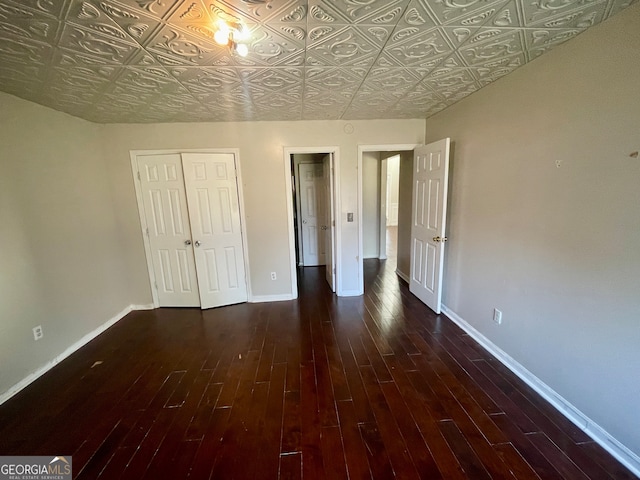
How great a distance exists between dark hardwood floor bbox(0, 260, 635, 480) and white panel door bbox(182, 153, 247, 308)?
0.73m

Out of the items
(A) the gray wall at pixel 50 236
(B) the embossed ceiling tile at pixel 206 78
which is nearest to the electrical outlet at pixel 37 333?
(A) the gray wall at pixel 50 236

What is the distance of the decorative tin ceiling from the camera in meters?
1.24

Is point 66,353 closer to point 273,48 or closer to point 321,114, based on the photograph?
point 273,48

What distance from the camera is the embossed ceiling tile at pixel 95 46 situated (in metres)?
1.38

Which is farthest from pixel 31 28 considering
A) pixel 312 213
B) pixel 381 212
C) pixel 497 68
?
pixel 381 212

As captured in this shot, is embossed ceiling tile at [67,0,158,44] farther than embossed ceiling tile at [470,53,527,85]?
No

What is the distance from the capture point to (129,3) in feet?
3.85

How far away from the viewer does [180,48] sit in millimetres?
1550

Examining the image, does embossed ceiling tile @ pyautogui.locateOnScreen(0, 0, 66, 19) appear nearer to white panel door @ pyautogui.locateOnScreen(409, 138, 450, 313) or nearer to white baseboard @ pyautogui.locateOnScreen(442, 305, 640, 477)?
white panel door @ pyautogui.locateOnScreen(409, 138, 450, 313)

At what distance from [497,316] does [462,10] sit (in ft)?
7.49

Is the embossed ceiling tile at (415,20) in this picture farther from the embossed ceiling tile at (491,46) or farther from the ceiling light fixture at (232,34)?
the ceiling light fixture at (232,34)

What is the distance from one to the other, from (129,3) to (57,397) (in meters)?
2.69

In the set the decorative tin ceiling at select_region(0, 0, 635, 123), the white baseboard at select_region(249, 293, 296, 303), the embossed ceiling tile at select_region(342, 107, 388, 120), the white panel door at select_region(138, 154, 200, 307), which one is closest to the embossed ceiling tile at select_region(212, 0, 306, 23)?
the decorative tin ceiling at select_region(0, 0, 635, 123)

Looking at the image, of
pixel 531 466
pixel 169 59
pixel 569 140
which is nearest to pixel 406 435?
pixel 531 466
